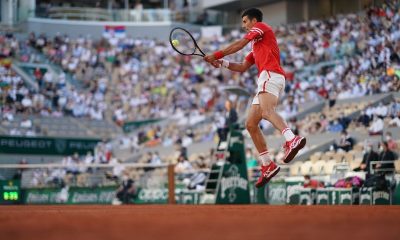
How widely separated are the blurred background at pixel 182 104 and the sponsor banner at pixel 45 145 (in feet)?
0.17

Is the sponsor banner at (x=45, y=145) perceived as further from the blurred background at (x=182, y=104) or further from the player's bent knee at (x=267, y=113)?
the player's bent knee at (x=267, y=113)

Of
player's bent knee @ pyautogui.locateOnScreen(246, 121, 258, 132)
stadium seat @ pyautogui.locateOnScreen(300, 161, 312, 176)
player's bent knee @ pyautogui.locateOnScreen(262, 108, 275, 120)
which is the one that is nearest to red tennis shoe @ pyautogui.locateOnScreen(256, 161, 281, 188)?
player's bent knee @ pyautogui.locateOnScreen(246, 121, 258, 132)

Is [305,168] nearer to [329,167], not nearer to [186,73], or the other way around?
[329,167]

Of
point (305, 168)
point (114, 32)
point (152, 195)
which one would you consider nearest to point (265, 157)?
point (305, 168)

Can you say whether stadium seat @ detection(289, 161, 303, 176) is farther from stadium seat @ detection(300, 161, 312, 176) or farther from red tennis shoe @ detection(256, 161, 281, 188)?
red tennis shoe @ detection(256, 161, 281, 188)

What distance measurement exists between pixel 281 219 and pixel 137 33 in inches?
1419

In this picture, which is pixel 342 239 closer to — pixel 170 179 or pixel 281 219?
pixel 281 219

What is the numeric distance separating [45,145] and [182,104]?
232 inches

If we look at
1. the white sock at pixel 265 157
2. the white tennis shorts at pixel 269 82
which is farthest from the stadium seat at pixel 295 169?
the white tennis shorts at pixel 269 82

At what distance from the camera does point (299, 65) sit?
3281cm

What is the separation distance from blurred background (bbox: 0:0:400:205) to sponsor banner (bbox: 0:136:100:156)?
0.05 m

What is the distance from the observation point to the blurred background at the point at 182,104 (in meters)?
20.1

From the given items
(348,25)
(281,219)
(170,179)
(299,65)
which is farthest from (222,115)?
(281,219)

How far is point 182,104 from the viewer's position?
35281 mm
